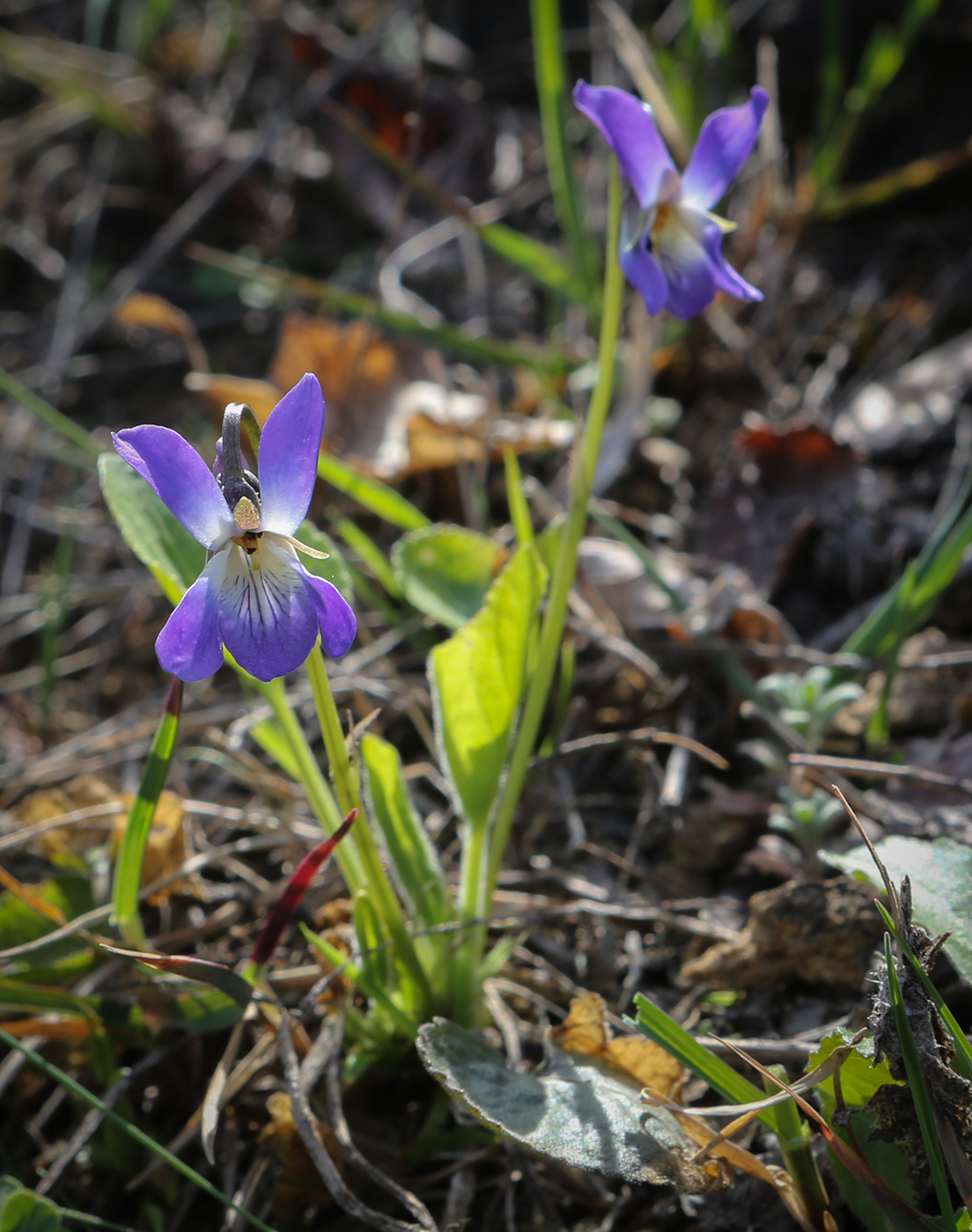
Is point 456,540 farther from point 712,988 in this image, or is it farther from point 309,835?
point 712,988

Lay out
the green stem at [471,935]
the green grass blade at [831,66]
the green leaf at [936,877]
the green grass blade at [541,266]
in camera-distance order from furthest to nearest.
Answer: the green grass blade at [831,66] → the green grass blade at [541,266] → the green stem at [471,935] → the green leaf at [936,877]

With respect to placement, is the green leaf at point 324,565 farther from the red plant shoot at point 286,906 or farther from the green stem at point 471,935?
the green stem at point 471,935

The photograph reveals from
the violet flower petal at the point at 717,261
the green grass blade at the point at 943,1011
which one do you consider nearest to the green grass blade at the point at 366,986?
Answer: the green grass blade at the point at 943,1011

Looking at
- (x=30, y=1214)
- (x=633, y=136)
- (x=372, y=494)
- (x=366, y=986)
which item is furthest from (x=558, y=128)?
(x=30, y=1214)

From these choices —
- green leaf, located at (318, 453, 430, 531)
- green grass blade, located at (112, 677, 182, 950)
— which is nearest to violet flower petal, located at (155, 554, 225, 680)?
green grass blade, located at (112, 677, 182, 950)

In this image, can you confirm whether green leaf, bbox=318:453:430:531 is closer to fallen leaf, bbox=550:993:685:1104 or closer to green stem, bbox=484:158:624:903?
green stem, bbox=484:158:624:903

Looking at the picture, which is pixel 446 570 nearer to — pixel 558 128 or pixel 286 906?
pixel 286 906

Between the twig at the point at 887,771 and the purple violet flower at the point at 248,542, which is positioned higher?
the purple violet flower at the point at 248,542
